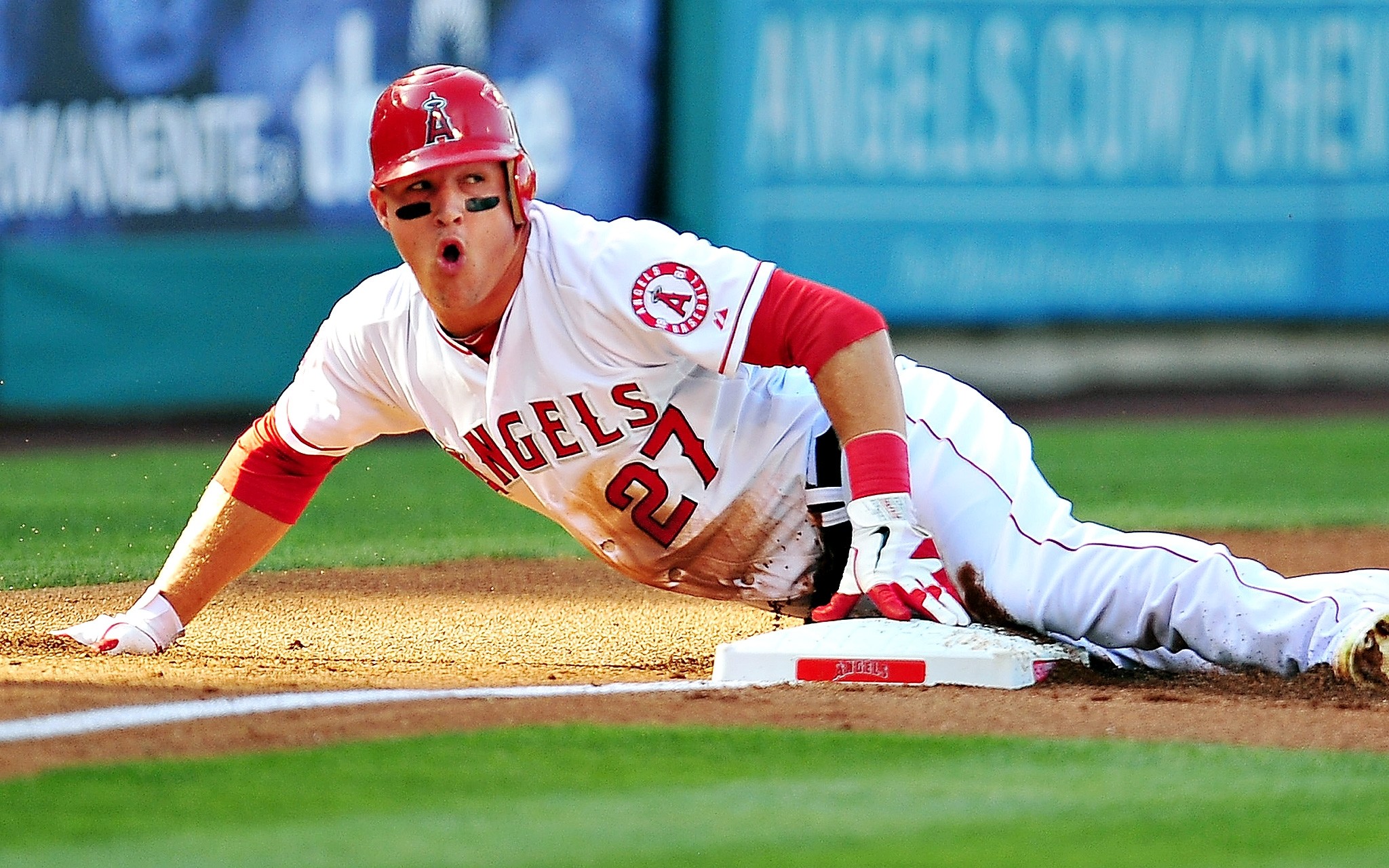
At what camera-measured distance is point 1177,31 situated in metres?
10.5

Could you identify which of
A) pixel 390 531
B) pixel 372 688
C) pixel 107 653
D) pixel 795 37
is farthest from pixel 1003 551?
pixel 795 37

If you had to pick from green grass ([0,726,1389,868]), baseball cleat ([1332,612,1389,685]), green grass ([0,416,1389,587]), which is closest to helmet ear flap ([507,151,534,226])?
green grass ([0,726,1389,868])

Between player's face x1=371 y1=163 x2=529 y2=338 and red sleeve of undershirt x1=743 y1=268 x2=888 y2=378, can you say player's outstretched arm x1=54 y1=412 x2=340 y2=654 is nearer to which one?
player's face x1=371 y1=163 x2=529 y2=338

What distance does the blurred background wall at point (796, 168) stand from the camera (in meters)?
8.82

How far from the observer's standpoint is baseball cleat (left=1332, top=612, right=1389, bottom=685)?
325 centimetres

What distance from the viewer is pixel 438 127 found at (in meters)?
3.20

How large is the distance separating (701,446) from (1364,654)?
1.18 metres

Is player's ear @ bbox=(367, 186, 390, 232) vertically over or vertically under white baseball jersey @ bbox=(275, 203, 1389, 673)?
over

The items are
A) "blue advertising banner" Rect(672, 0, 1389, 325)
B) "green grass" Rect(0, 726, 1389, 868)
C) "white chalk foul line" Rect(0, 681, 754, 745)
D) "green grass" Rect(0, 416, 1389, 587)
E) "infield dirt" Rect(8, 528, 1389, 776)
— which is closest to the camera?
"green grass" Rect(0, 726, 1389, 868)

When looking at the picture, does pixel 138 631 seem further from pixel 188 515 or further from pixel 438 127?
pixel 188 515

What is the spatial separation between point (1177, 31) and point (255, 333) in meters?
5.21

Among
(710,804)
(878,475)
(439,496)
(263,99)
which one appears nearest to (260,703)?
(710,804)

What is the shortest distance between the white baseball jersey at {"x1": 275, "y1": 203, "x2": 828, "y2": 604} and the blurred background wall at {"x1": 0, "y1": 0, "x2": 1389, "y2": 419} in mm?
5501

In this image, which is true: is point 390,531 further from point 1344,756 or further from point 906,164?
point 906,164
